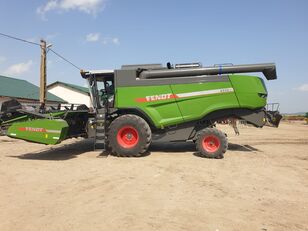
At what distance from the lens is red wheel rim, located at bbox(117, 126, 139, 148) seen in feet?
31.3

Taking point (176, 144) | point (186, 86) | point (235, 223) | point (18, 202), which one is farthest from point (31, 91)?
point (235, 223)

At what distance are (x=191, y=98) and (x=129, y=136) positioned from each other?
2184 millimetres

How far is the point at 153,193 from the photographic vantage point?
18.0 ft

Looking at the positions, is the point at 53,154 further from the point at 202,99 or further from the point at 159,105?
the point at 202,99

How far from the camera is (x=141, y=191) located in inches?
221

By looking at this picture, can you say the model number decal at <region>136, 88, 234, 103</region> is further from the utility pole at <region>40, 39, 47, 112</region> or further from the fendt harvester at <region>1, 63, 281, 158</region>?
the utility pole at <region>40, 39, 47, 112</region>

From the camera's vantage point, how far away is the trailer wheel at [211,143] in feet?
30.2

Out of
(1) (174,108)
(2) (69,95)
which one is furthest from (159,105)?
(2) (69,95)

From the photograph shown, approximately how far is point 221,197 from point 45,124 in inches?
221

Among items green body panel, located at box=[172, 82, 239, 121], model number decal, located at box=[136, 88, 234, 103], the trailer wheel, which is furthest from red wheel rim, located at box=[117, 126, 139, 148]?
the trailer wheel

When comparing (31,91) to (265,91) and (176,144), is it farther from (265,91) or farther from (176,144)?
(265,91)

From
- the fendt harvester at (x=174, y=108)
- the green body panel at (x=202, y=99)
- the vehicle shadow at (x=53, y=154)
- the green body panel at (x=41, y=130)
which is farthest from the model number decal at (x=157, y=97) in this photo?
the vehicle shadow at (x=53, y=154)

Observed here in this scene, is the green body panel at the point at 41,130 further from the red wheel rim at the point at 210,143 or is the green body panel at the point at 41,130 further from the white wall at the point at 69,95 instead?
the white wall at the point at 69,95

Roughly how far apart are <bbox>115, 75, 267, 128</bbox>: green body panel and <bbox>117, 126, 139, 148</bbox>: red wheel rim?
697 millimetres
